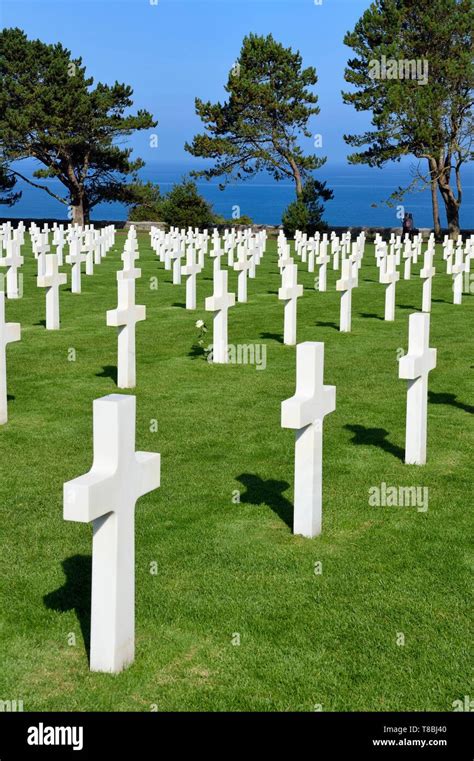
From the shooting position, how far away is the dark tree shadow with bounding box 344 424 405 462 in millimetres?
8227

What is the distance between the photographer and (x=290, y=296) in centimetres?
1330

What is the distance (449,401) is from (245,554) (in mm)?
4685

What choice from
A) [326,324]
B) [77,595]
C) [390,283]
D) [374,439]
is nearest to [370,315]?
[390,283]

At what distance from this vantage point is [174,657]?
4.66m

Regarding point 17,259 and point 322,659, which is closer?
point 322,659

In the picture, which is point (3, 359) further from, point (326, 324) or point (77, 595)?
point (326, 324)

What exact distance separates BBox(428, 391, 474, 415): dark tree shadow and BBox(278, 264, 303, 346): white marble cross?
10.9 ft

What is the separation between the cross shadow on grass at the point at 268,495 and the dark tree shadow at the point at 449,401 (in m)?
3.00

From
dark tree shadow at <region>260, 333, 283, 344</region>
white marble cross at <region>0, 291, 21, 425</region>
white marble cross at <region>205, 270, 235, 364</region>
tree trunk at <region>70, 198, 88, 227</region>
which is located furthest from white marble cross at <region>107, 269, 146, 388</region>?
tree trunk at <region>70, 198, 88, 227</region>

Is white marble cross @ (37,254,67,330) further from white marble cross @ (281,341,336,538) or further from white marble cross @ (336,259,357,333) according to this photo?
white marble cross @ (281,341,336,538)
